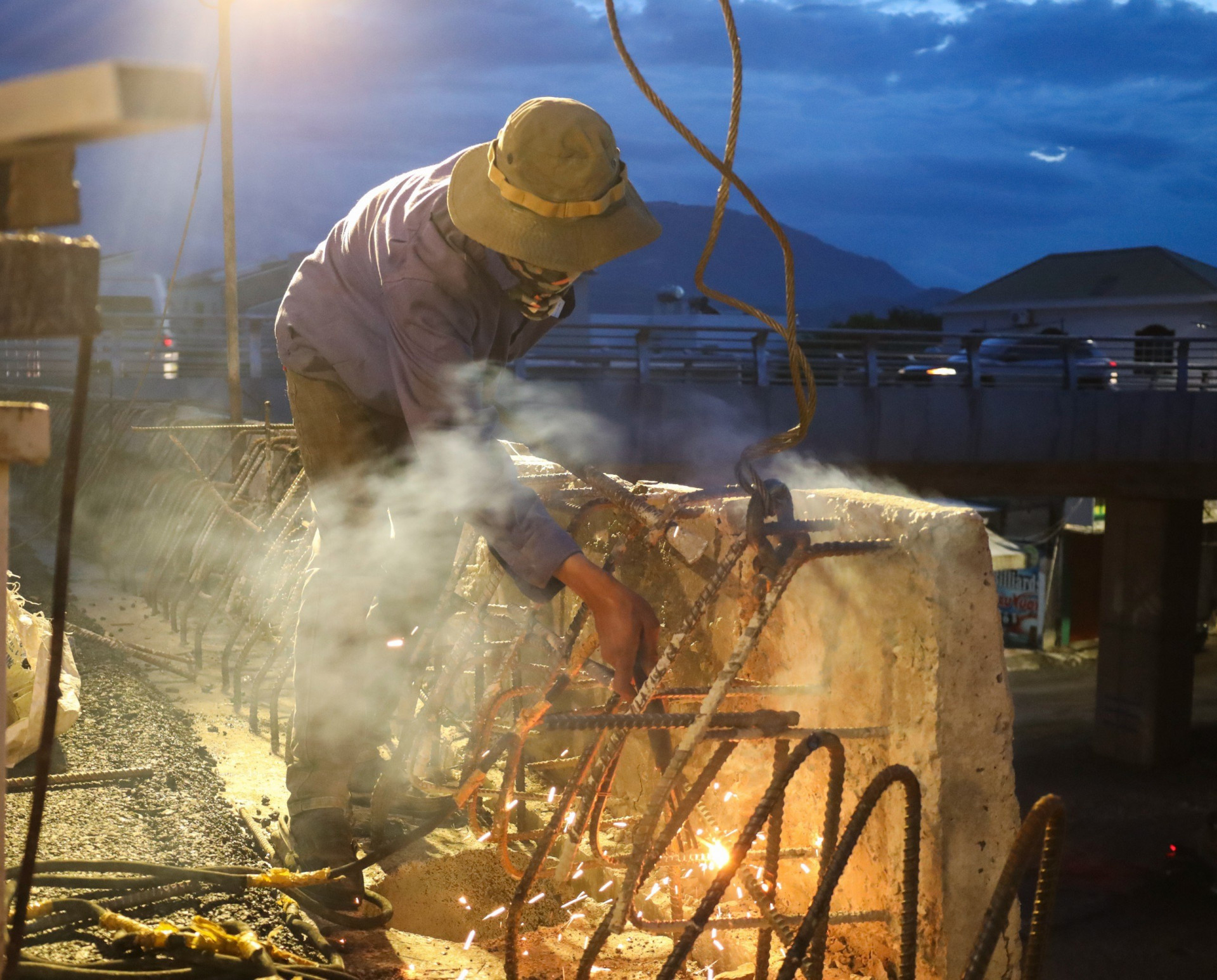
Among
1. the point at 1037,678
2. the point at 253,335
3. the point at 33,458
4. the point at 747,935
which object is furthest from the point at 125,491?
the point at 1037,678

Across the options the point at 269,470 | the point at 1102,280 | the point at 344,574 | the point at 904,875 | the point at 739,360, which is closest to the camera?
the point at 904,875

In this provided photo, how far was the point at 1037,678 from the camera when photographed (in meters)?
32.1

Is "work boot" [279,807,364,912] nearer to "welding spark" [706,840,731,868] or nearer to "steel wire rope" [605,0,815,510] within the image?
"welding spark" [706,840,731,868]

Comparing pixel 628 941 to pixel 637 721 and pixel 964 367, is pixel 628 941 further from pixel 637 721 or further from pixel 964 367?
pixel 964 367

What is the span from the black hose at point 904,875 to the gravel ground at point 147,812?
1413mm

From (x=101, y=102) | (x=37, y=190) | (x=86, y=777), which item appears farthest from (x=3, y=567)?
(x=86, y=777)

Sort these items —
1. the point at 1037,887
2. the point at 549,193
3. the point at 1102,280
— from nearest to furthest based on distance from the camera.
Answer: the point at 1037,887
the point at 549,193
the point at 1102,280

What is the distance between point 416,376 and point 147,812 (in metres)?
1.94

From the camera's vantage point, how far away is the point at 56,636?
5.46ft

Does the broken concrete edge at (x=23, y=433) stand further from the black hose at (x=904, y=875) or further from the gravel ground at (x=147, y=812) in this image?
the gravel ground at (x=147, y=812)

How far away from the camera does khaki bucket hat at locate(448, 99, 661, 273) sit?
9.29ft

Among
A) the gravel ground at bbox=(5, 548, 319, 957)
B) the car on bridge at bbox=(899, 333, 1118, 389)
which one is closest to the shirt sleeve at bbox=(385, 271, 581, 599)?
the gravel ground at bbox=(5, 548, 319, 957)

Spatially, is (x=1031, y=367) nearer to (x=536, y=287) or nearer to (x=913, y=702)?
(x=536, y=287)

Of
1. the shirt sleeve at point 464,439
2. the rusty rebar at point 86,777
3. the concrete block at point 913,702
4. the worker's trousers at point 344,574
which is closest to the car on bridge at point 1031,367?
the worker's trousers at point 344,574
